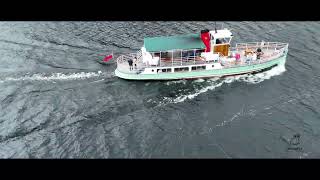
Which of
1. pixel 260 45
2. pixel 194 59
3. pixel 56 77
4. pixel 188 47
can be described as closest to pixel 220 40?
pixel 194 59

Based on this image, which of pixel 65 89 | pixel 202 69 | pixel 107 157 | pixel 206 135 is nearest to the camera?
pixel 107 157

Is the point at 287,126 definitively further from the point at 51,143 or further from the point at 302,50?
the point at 51,143

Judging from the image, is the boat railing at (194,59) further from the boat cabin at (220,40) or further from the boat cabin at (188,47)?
the boat cabin at (220,40)

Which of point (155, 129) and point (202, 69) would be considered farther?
point (202, 69)

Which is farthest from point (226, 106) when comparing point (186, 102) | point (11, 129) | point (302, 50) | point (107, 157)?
point (11, 129)

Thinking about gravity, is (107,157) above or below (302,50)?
below

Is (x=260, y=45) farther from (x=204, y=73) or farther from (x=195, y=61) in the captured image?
(x=195, y=61)
